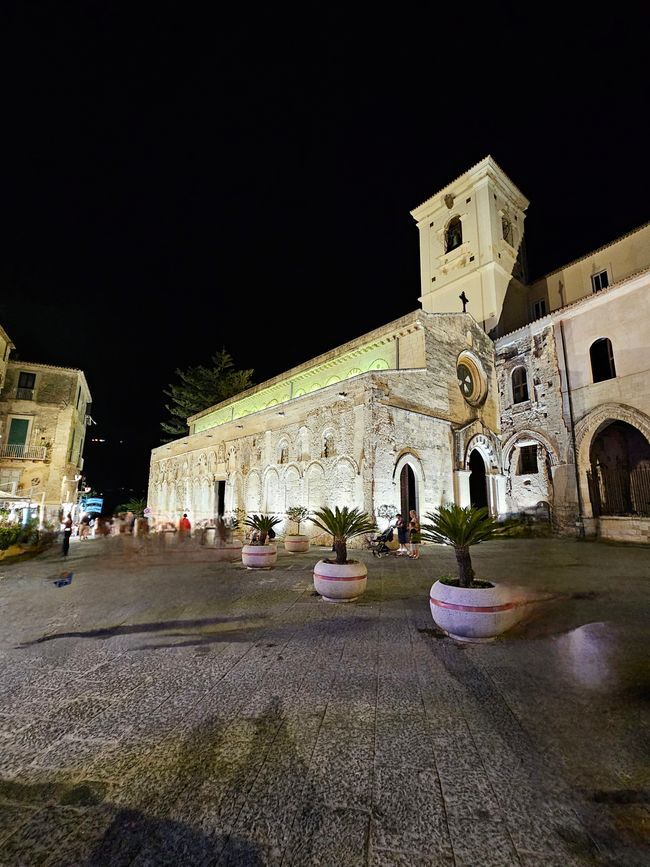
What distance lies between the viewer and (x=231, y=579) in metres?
8.81

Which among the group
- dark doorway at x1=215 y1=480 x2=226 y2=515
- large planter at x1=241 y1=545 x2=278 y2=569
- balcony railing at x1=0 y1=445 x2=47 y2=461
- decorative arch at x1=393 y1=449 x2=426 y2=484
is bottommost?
large planter at x1=241 y1=545 x2=278 y2=569

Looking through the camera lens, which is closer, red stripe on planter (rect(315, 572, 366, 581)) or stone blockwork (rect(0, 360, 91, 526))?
red stripe on planter (rect(315, 572, 366, 581))

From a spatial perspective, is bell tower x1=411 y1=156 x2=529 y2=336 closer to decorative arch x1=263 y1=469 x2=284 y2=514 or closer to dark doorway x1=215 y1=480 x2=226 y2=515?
decorative arch x1=263 y1=469 x2=284 y2=514

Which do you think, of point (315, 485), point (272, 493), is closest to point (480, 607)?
point (315, 485)

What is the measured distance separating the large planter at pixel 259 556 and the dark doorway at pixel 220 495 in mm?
14842

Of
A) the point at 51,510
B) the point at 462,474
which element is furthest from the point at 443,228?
the point at 51,510

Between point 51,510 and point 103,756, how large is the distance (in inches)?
1245

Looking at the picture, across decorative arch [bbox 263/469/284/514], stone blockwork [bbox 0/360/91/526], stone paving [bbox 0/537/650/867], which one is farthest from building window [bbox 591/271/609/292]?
stone blockwork [bbox 0/360/91/526]

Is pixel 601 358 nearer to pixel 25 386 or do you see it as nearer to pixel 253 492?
pixel 253 492

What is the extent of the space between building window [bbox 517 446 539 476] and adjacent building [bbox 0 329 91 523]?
3056 centimetres

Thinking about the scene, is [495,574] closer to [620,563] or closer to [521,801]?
[620,563]

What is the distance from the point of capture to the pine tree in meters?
40.8

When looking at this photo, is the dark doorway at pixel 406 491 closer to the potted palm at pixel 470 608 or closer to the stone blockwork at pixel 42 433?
the potted palm at pixel 470 608

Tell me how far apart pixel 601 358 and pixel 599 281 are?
7.57 meters
